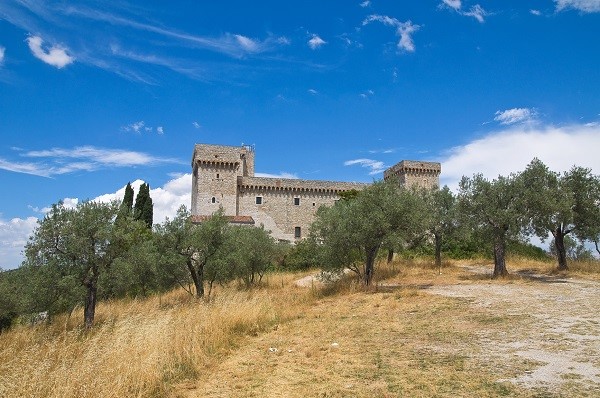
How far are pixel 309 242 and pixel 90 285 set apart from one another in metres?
10.4

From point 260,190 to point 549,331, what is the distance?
4308 centimetres

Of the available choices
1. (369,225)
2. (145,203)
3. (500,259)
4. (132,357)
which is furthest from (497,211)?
(145,203)

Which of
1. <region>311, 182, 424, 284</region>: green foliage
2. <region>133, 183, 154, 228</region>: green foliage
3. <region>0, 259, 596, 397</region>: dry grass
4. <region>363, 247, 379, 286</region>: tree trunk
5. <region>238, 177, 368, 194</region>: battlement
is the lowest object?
<region>0, 259, 596, 397</region>: dry grass

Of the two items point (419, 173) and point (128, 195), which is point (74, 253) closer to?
point (128, 195)

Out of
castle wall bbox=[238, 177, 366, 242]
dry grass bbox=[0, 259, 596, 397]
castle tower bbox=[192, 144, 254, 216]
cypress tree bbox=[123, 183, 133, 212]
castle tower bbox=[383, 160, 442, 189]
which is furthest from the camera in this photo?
castle tower bbox=[383, 160, 442, 189]

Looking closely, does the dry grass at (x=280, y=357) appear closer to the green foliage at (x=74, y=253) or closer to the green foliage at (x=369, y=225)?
the green foliage at (x=74, y=253)

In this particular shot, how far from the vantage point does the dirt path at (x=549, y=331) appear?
6236 mm

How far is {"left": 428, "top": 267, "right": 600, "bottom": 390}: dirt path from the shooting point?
245 inches

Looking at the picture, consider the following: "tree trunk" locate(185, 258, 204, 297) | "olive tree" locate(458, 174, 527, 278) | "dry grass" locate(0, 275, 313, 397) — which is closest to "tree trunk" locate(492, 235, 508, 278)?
"olive tree" locate(458, 174, 527, 278)

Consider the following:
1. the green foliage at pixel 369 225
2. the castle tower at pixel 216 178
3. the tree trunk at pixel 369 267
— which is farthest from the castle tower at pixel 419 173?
the tree trunk at pixel 369 267

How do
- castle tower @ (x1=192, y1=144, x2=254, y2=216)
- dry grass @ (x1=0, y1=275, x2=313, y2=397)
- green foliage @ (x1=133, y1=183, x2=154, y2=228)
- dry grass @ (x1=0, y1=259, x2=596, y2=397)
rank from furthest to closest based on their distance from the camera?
1. castle tower @ (x1=192, y1=144, x2=254, y2=216)
2. green foliage @ (x1=133, y1=183, x2=154, y2=228)
3. dry grass @ (x1=0, y1=259, x2=596, y2=397)
4. dry grass @ (x1=0, y1=275, x2=313, y2=397)

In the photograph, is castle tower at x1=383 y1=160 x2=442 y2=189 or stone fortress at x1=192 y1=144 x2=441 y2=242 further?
castle tower at x1=383 y1=160 x2=442 y2=189

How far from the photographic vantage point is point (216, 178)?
47438 millimetres

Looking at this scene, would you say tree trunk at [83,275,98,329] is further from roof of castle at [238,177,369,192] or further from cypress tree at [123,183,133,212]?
roof of castle at [238,177,369,192]
